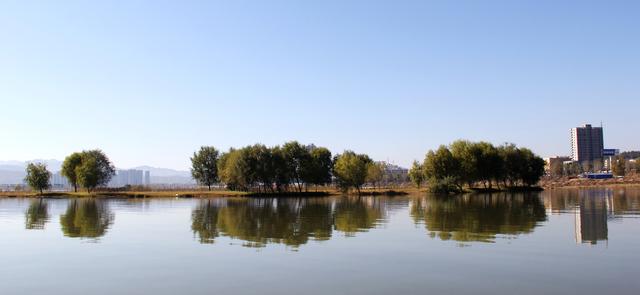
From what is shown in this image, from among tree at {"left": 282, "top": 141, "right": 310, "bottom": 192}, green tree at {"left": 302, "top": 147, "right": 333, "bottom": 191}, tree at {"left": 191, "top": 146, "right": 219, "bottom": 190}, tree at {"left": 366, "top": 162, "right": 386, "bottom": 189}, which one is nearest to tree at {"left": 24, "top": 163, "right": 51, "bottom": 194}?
tree at {"left": 191, "top": 146, "right": 219, "bottom": 190}

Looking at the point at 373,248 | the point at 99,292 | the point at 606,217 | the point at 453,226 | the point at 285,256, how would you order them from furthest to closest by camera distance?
the point at 606,217
the point at 453,226
the point at 373,248
the point at 285,256
the point at 99,292

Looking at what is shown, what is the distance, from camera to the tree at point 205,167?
154500 mm

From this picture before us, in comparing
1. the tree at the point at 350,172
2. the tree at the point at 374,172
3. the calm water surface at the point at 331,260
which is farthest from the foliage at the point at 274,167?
the calm water surface at the point at 331,260

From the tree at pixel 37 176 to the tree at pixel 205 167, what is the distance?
38.7m

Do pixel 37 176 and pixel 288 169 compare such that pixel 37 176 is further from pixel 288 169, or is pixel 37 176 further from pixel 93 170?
pixel 288 169

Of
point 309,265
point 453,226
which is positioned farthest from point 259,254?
point 453,226

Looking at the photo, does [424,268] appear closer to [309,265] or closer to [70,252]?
[309,265]

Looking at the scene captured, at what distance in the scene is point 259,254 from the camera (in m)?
24.5

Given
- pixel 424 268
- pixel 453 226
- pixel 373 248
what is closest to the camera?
pixel 424 268

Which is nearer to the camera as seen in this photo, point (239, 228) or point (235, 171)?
point (239, 228)

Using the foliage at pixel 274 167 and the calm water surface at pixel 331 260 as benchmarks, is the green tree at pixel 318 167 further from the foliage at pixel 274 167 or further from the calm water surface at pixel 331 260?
the calm water surface at pixel 331 260

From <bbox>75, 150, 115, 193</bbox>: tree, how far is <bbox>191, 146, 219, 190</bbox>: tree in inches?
966

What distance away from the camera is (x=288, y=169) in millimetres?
132875

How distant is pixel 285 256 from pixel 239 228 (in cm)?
1541
